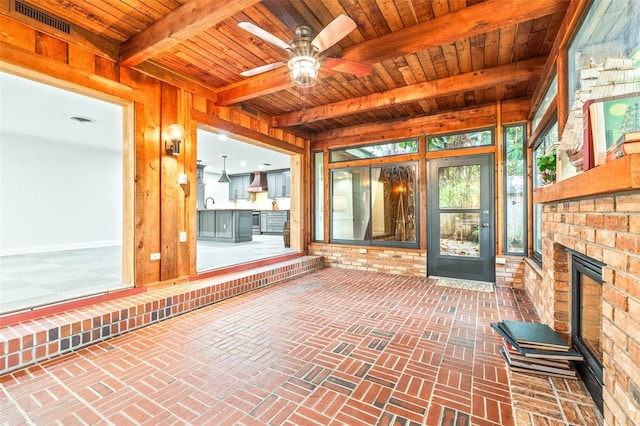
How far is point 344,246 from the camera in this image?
18.5 ft

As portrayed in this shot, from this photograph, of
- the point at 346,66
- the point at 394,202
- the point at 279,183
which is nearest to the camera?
the point at 346,66

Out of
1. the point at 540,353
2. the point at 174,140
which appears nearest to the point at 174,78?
the point at 174,140

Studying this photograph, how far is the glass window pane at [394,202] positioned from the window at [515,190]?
138 cm

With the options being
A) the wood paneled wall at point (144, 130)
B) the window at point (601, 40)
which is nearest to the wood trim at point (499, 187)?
the window at point (601, 40)

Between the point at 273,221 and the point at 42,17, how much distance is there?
8.15 meters

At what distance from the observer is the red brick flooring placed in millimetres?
1582

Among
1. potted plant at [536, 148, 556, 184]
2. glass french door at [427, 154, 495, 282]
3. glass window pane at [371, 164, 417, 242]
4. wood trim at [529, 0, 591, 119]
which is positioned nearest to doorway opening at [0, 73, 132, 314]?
glass window pane at [371, 164, 417, 242]

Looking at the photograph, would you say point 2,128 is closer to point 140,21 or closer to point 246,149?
point 246,149

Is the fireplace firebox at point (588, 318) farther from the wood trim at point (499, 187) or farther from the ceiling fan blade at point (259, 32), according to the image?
the ceiling fan blade at point (259, 32)

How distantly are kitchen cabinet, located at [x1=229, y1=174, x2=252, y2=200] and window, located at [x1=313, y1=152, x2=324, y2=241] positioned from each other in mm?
6110

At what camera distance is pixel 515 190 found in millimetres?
4293

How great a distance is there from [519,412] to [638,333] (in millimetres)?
800

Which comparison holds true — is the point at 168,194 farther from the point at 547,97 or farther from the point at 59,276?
the point at 547,97

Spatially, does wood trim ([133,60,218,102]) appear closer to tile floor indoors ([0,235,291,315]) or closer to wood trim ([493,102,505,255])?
tile floor indoors ([0,235,291,315])
